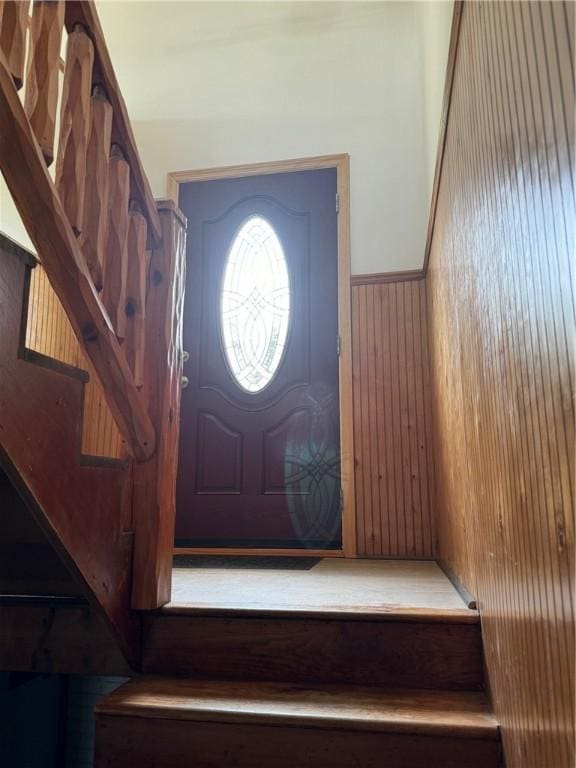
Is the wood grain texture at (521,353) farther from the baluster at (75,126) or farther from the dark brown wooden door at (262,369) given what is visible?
the dark brown wooden door at (262,369)

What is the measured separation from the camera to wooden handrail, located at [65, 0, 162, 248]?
124 centimetres

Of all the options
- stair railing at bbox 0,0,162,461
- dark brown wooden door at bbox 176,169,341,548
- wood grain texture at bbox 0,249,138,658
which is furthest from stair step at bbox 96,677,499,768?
dark brown wooden door at bbox 176,169,341,548

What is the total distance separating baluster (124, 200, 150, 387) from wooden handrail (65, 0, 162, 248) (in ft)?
0.22

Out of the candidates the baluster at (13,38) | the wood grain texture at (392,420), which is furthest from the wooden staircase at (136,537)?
the wood grain texture at (392,420)

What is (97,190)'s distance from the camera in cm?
125

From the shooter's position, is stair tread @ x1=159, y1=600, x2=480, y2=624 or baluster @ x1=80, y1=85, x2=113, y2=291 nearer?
baluster @ x1=80, y1=85, x2=113, y2=291

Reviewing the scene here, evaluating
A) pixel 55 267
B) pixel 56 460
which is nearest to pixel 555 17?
pixel 55 267

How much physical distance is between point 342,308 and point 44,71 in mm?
2010

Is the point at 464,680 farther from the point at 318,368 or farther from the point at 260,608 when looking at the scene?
the point at 318,368

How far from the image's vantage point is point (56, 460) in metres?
1.17

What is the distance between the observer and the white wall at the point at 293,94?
9.87 feet

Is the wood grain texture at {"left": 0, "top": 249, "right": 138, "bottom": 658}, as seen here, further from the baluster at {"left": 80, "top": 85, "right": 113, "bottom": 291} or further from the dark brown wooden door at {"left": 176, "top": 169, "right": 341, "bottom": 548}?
the dark brown wooden door at {"left": 176, "top": 169, "right": 341, "bottom": 548}

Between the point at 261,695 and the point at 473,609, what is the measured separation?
542 millimetres

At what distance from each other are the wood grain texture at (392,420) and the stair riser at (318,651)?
137cm
